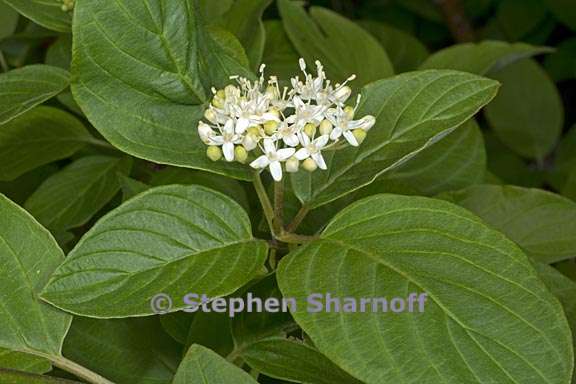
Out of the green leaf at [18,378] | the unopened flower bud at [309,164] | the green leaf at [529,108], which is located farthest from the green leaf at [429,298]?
the green leaf at [529,108]

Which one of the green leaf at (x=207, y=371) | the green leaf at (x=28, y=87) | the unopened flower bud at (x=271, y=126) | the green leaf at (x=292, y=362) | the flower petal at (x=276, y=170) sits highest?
the green leaf at (x=28, y=87)

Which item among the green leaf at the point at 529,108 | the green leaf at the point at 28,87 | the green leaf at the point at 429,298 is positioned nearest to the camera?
the green leaf at the point at 429,298

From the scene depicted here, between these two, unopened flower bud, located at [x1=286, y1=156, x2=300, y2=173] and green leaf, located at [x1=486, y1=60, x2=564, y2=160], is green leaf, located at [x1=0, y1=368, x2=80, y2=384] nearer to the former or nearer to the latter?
unopened flower bud, located at [x1=286, y1=156, x2=300, y2=173]

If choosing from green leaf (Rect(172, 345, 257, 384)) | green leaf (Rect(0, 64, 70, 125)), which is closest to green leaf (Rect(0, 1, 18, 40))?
green leaf (Rect(0, 64, 70, 125))

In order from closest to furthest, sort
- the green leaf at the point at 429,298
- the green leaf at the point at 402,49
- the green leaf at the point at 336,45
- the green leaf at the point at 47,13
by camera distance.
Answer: the green leaf at the point at 429,298 → the green leaf at the point at 47,13 → the green leaf at the point at 336,45 → the green leaf at the point at 402,49

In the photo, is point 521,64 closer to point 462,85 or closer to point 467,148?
point 467,148

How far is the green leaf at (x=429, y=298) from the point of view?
57 centimetres

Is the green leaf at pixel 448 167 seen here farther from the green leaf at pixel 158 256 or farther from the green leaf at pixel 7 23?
the green leaf at pixel 7 23

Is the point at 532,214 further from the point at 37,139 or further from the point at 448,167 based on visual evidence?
the point at 37,139

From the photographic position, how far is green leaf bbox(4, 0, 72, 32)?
2.94ft

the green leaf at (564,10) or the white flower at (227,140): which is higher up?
the white flower at (227,140)

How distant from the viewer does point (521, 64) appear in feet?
5.33

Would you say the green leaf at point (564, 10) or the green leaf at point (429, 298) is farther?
the green leaf at point (564, 10)

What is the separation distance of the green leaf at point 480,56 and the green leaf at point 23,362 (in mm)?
723
